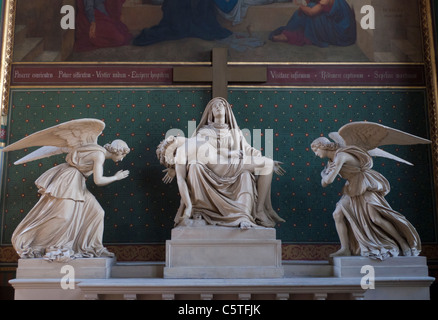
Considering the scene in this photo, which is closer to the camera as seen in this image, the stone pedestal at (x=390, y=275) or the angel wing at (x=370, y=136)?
the stone pedestal at (x=390, y=275)

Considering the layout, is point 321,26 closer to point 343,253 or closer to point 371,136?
point 371,136

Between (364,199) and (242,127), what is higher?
(242,127)

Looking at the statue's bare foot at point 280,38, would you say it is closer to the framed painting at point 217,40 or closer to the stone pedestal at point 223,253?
the framed painting at point 217,40

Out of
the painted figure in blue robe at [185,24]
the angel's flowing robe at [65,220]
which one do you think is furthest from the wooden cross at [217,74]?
the angel's flowing robe at [65,220]

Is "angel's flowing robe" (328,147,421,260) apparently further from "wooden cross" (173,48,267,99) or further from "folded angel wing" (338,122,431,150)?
"wooden cross" (173,48,267,99)

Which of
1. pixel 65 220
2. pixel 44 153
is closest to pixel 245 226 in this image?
pixel 65 220

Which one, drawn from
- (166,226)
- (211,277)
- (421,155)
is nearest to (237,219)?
(211,277)

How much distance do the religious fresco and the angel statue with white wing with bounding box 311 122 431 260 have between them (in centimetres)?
207

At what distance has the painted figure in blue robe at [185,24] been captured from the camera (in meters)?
8.34

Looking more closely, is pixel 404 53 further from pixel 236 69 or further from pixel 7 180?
pixel 7 180

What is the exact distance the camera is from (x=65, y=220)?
20.5 ft

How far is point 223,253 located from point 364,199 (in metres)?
1.87

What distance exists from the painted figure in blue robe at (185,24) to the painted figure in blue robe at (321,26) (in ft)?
3.17

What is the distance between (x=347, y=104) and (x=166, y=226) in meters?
3.31
